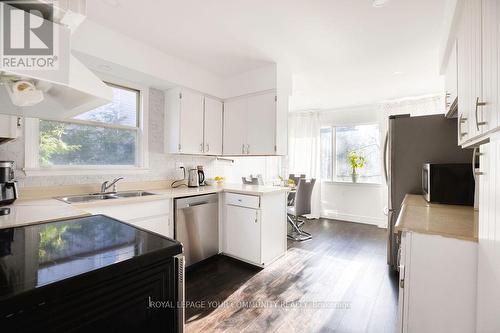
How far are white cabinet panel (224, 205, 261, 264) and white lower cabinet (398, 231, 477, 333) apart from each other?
159 centimetres

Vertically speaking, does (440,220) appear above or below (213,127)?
below

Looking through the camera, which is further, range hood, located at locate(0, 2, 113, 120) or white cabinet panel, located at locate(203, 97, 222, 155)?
white cabinet panel, located at locate(203, 97, 222, 155)

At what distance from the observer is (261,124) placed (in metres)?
2.97

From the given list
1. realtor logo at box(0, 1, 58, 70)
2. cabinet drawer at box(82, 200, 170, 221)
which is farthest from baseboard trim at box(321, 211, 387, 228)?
realtor logo at box(0, 1, 58, 70)

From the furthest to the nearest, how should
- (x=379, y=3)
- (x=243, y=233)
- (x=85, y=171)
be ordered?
(x=243, y=233) < (x=85, y=171) < (x=379, y=3)

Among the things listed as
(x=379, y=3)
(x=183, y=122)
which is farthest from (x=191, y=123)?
(x=379, y=3)

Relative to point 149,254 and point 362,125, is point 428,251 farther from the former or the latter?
point 362,125

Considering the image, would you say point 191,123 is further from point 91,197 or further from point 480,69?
point 480,69

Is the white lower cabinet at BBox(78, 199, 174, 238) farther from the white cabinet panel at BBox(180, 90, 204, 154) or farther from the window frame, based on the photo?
the white cabinet panel at BBox(180, 90, 204, 154)

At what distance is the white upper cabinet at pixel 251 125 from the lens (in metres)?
2.89

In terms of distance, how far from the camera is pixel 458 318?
42.0 inches

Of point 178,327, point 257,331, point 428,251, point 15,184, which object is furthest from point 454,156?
point 15,184

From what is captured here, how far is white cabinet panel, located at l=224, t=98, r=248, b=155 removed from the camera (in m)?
3.15

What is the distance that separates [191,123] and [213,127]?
0.38 m
